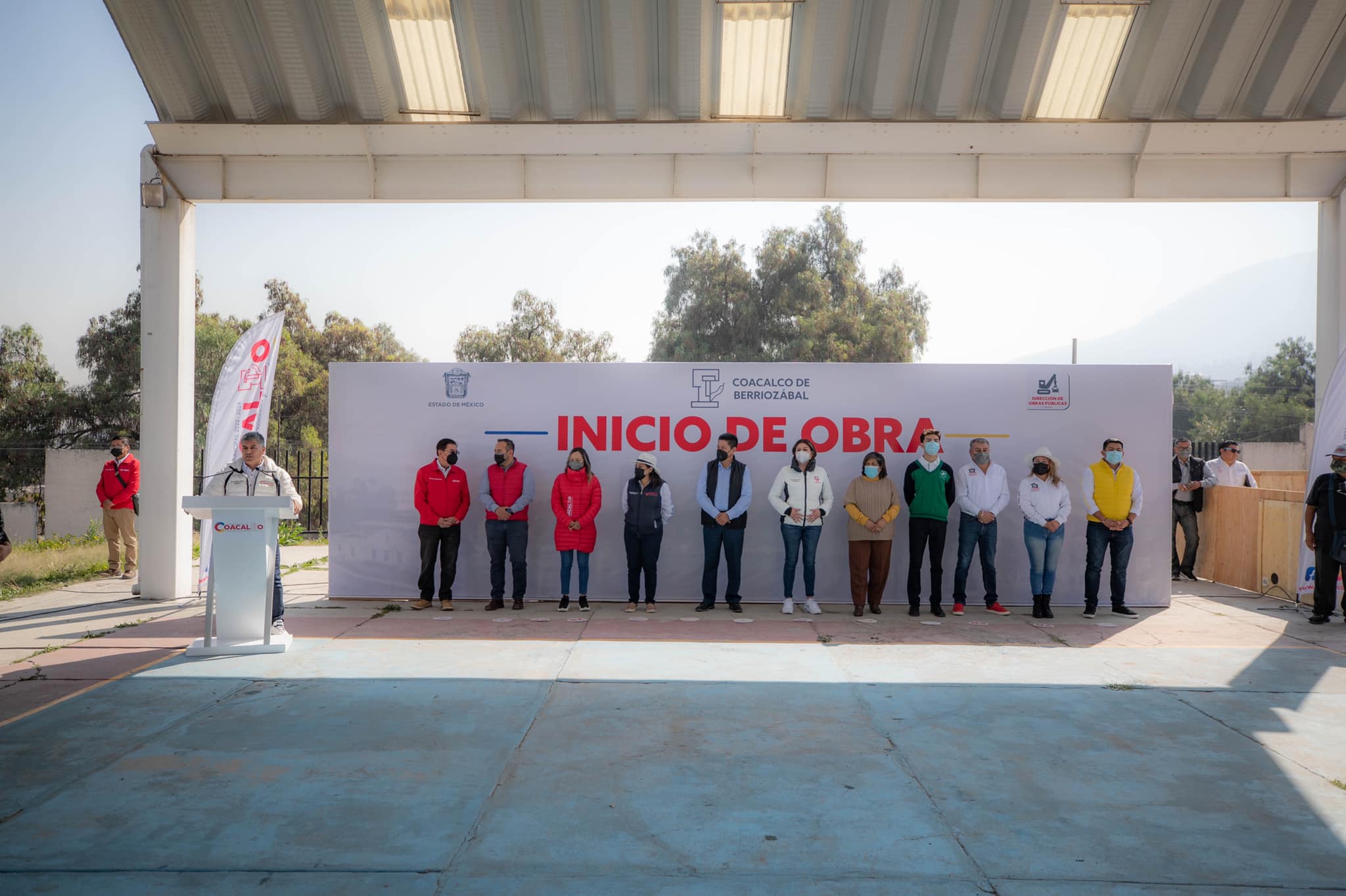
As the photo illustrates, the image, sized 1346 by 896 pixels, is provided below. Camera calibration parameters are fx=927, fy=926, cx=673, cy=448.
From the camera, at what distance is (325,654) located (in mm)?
7105

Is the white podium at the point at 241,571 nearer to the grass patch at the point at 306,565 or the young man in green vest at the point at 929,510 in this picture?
the grass patch at the point at 306,565

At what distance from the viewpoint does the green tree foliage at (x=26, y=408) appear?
29609 mm

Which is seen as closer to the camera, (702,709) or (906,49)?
(702,709)

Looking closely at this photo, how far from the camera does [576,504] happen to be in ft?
30.5

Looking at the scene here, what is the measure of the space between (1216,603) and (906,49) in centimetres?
681

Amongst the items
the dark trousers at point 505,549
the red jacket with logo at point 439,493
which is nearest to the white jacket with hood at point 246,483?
the red jacket with logo at point 439,493

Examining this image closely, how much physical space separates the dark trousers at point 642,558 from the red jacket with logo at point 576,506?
41 cm

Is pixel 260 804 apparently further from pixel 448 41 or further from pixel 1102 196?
pixel 1102 196

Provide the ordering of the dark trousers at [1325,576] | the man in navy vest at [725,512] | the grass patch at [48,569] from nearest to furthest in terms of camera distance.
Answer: the dark trousers at [1325,576] → the man in navy vest at [725,512] → the grass patch at [48,569]

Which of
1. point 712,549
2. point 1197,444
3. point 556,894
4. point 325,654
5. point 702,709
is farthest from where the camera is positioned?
point 1197,444

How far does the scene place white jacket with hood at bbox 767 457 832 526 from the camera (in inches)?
366

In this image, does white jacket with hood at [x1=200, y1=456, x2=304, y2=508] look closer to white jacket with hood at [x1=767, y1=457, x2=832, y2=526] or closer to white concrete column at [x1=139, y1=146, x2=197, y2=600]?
white concrete column at [x1=139, y1=146, x2=197, y2=600]

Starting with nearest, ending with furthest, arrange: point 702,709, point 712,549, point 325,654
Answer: point 702,709 < point 325,654 < point 712,549

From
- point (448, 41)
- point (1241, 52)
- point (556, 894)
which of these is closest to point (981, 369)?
point (1241, 52)
